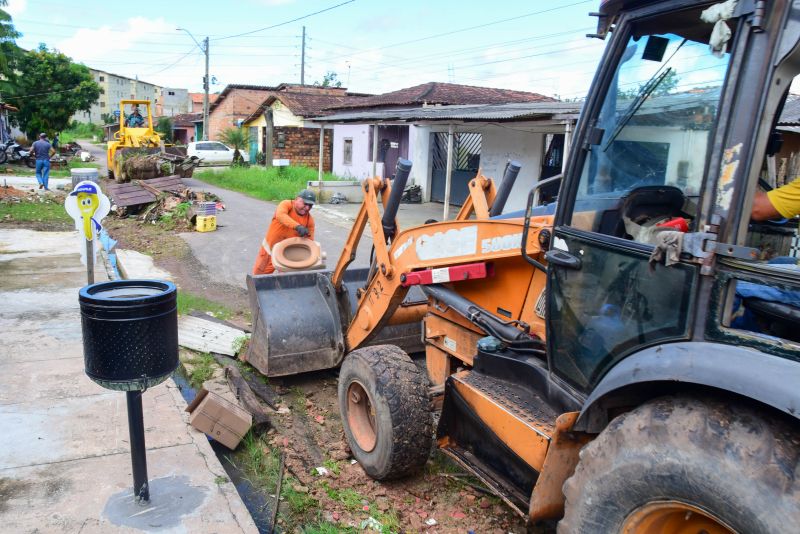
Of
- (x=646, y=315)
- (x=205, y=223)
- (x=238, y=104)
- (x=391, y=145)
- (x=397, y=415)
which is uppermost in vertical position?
(x=238, y=104)

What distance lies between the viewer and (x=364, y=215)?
16.7 feet

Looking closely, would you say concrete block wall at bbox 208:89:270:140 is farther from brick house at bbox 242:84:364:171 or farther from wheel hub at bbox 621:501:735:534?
wheel hub at bbox 621:501:735:534

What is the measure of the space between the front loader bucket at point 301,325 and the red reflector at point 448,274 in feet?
4.34

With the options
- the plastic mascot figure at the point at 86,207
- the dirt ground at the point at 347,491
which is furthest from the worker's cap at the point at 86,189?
the dirt ground at the point at 347,491

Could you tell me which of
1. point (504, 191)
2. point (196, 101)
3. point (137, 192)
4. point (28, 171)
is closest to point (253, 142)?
point (28, 171)

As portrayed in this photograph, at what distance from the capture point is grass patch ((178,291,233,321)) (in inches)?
304

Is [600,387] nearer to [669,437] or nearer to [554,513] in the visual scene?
[669,437]

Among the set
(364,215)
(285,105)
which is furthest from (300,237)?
(285,105)

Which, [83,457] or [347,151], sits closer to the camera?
[83,457]

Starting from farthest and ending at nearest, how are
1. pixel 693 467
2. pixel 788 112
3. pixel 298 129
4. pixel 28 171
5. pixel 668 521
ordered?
pixel 298 129 → pixel 28 171 → pixel 788 112 → pixel 668 521 → pixel 693 467

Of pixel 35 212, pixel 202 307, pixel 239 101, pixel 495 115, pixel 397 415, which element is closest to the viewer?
pixel 397 415

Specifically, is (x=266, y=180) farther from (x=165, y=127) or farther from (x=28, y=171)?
(x=165, y=127)

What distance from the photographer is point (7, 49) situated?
32562 millimetres

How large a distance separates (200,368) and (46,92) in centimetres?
4039
